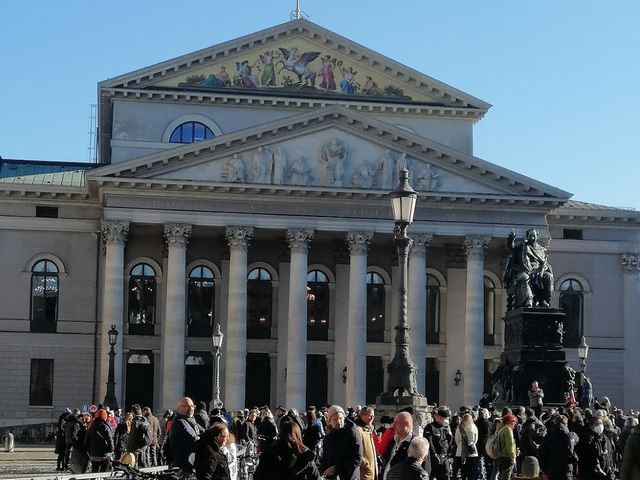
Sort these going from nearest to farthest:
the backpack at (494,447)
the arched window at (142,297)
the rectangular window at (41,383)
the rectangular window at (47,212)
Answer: the backpack at (494,447)
the rectangular window at (41,383)
the rectangular window at (47,212)
the arched window at (142,297)

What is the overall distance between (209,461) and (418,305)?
4482 cm

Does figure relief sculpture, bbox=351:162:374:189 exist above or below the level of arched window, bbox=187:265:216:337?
above

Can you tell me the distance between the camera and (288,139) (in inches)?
2368

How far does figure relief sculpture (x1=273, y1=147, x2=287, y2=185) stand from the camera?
5981 cm

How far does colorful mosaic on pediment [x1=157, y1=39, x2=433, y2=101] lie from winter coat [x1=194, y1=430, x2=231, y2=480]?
5145 centimetres

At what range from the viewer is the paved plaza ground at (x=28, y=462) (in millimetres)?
34375

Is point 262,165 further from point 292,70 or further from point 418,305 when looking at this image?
point 418,305

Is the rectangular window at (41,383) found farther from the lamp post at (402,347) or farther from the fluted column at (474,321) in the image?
the lamp post at (402,347)

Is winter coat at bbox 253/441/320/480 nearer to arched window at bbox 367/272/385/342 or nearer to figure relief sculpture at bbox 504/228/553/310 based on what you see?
figure relief sculpture at bbox 504/228/553/310

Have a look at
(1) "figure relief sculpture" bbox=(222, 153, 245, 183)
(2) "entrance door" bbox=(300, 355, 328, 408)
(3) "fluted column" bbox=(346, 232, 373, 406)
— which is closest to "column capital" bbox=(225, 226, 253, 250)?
(1) "figure relief sculpture" bbox=(222, 153, 245, 183)

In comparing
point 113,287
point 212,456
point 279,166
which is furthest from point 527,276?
point 113,287

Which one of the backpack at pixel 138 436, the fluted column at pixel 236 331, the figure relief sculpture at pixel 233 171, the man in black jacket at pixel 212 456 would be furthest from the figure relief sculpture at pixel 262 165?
the man in black jacket at pixel 212 456

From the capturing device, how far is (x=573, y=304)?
223 ft

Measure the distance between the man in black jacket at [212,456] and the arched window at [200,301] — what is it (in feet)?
157
